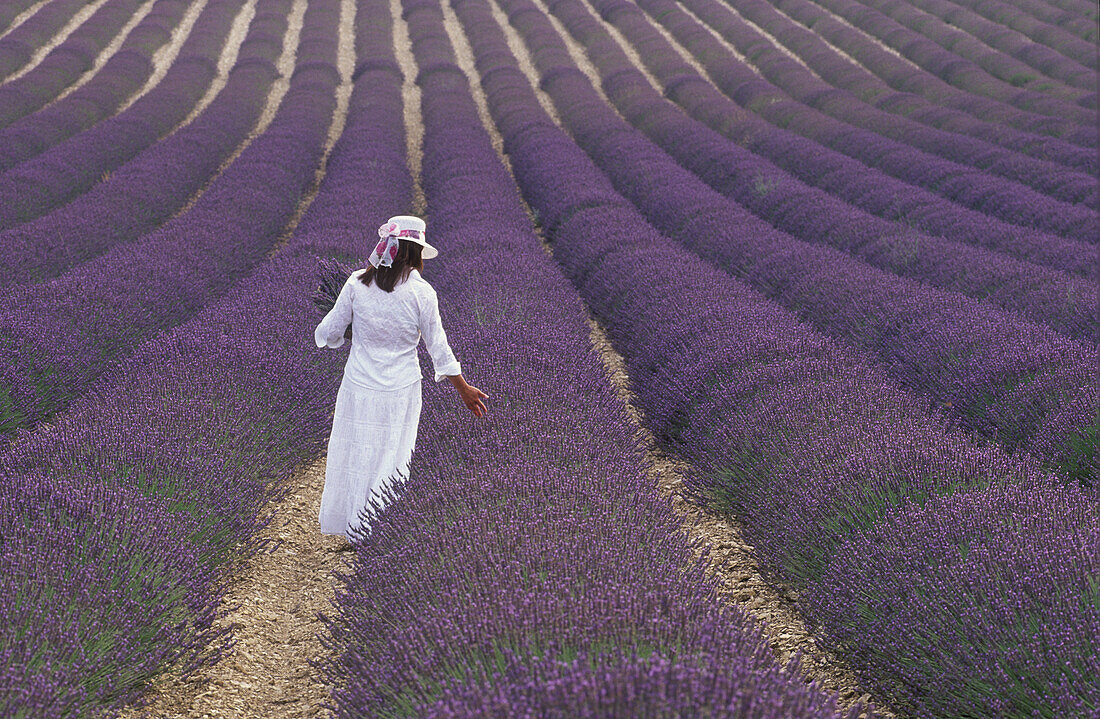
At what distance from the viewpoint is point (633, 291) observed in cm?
571

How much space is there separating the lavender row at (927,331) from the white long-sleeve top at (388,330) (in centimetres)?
229

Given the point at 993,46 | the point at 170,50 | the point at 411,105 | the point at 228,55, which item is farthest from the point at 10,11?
the point at 993,46

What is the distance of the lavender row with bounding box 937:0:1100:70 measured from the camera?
17.7 metres

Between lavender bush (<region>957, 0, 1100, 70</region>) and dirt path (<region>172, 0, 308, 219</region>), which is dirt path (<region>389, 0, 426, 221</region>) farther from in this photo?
lavender bush (<region>957, 0, 1100, 70</region>)

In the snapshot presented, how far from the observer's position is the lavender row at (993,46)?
1630 cm

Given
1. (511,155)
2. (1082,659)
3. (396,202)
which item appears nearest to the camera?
(1082,659)

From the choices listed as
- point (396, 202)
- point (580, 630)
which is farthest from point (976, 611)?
point (396, 202)

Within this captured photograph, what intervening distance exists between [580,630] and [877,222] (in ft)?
20.9

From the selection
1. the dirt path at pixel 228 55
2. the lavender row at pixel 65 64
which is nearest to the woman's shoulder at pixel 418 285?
the lavender row at pixel 65 64

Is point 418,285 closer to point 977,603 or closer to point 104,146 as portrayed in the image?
point 977,603

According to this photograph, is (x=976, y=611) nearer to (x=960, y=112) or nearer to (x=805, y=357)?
(x=805, y=357)

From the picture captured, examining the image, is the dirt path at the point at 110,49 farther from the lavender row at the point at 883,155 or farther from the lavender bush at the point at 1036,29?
the lavender bush at the point at 1036,29

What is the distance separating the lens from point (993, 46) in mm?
19656

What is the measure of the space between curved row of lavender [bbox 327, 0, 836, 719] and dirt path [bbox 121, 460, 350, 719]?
26cm
